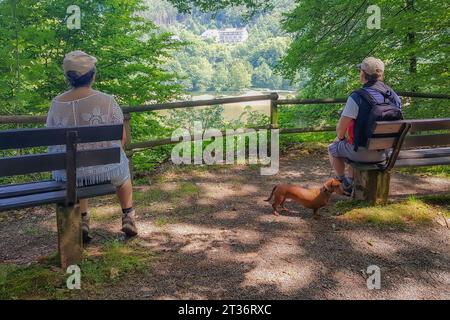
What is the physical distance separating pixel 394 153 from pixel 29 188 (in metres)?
3.41

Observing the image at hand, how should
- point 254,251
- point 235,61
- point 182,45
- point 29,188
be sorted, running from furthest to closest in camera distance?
point 235,61, point 182,45, point 254,251, point 29,188

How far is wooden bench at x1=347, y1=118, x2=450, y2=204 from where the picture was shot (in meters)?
3.98

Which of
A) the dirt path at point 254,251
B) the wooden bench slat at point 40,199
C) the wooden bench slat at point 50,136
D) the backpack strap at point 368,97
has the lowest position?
the dirt path at point 254,251

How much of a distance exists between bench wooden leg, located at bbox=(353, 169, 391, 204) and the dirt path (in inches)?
18.6

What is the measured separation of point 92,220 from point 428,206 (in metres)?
3.67

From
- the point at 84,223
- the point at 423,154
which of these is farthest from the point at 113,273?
the point at 423,154

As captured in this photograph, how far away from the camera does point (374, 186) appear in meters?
4.27

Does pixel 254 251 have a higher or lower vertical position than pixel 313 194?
lower

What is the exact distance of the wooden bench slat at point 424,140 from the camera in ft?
13.6

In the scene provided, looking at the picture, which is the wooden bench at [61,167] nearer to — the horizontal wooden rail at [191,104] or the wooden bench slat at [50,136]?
the wooden bench slat at [50,136]

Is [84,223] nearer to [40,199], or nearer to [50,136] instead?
[40,199]

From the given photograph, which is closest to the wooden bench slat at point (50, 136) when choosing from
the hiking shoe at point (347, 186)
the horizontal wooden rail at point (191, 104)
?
the horizontal wooden rail at point (191, 104)

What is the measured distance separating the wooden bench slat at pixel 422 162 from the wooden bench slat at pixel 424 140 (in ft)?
0.59
